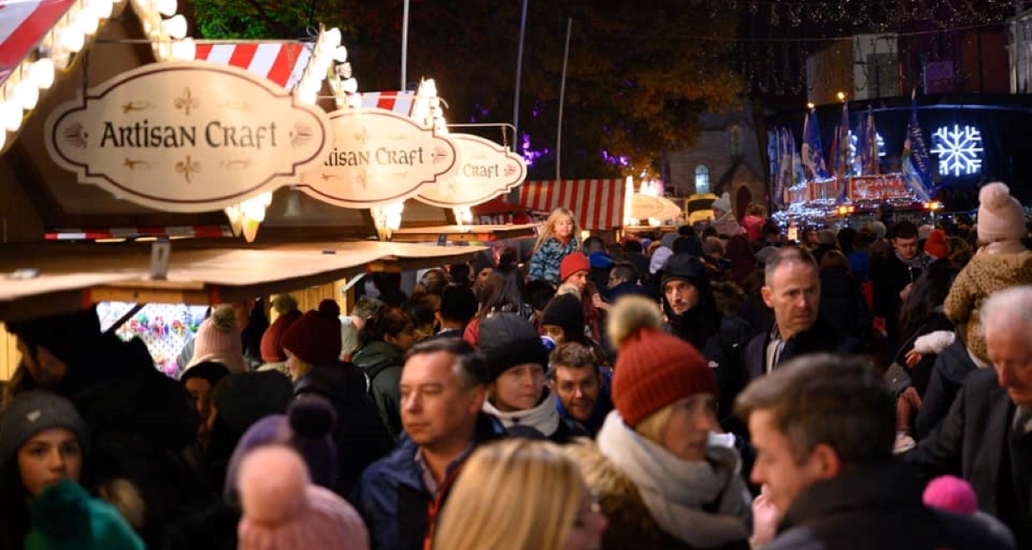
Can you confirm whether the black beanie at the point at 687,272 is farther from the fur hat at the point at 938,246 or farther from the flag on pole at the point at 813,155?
the flag on pole at the point at 813,155

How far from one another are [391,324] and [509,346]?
330 centimetres

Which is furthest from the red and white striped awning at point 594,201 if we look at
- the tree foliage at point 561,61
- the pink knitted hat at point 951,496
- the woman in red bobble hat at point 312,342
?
the pink knitted hat at point 951,496

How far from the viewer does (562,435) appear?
636 centimetres

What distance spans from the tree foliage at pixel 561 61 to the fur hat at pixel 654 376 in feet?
80.8

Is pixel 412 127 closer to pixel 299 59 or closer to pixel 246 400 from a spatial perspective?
pixel 299 59

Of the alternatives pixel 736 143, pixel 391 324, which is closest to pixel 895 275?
pixel 391 324

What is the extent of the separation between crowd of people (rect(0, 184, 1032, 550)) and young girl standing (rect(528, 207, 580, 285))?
17.3ft

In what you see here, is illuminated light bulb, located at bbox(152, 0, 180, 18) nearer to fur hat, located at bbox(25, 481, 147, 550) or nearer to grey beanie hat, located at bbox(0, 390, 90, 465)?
grey beanie hat, located at bbox(0, 390, 90, 465)

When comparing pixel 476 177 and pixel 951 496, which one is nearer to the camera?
pixel 951 496

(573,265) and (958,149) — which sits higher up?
(958,149)

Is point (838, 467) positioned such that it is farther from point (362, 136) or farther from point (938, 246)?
point (938, 246)

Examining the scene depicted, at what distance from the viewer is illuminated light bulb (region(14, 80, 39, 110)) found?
23.7 ft

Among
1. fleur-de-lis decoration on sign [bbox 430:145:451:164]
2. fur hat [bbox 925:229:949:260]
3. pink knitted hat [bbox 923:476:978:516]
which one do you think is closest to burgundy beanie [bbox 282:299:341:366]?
pink knitted hat [bbox 923:476:978:516]

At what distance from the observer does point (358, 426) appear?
7531 mm
